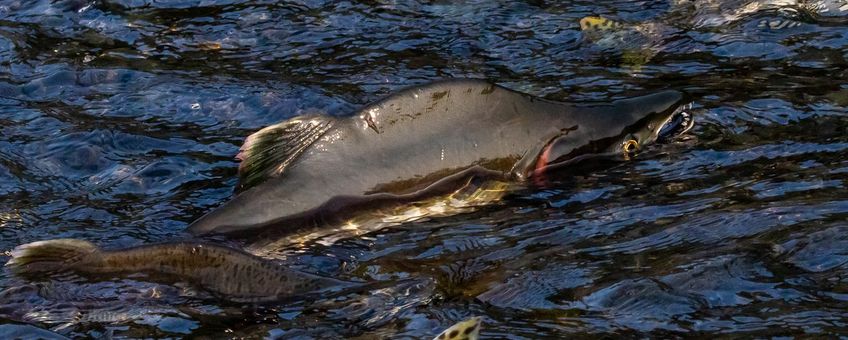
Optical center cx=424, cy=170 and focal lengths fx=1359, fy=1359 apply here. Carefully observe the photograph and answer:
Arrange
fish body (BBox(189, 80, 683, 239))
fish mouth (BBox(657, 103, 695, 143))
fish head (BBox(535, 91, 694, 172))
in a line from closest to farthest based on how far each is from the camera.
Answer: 1. fish body (BBox(189, 80, 683, 239))
2. fish head (BBox(535, 91, 694, 172))
3. fish mouth (BBox(657, 103, 695, 143))

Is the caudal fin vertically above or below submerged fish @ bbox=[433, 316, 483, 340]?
below

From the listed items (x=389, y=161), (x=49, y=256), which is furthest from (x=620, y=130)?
(x=49, y=256)

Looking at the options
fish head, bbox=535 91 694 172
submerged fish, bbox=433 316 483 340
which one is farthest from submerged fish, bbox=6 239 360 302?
fish head, bbox=535 91 694 172

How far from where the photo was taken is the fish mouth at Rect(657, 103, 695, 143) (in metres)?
6.70

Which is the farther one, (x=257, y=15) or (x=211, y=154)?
(x=257, y=15)

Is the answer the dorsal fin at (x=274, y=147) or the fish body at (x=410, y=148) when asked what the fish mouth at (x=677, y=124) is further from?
the dorsal fin at (x=274, y=147)

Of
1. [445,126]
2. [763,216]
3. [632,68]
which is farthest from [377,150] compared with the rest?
[632,68]

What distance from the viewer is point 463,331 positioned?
435 centimetres

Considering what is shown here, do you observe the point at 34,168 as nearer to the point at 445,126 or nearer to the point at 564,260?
the point at 445,126

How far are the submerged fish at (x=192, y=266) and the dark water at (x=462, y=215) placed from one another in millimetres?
70

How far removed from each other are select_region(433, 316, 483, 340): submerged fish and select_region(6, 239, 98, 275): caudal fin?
5.75ft

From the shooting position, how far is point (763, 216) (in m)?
5.55

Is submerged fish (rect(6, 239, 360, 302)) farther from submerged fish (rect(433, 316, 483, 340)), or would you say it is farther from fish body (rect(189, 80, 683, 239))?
submerged fish (rect(433, 316, 483, 340))

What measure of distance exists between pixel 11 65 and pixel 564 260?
14.7 feet
